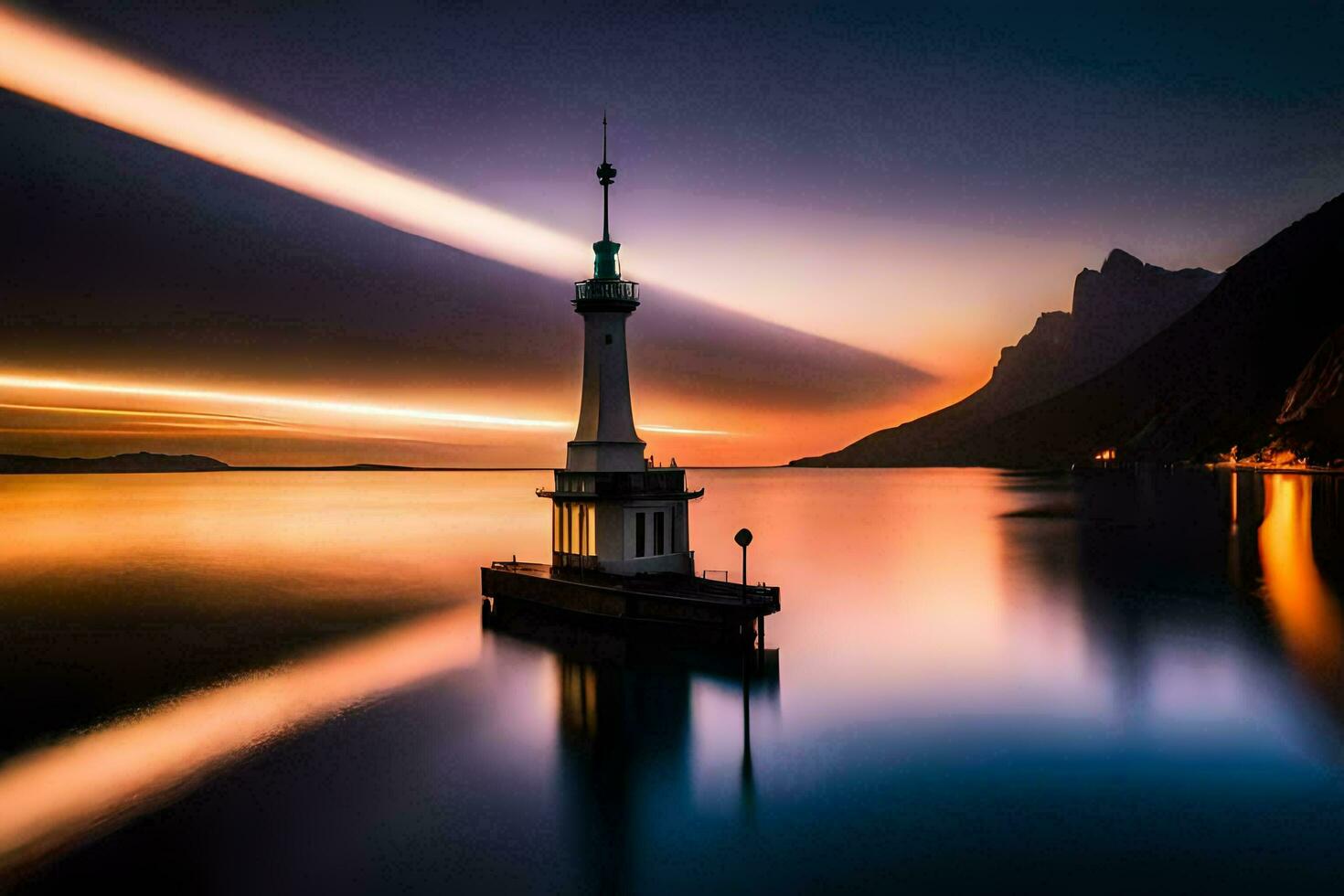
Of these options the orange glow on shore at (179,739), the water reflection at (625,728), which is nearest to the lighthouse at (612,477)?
the water reflection at (625,728)

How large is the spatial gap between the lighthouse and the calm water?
3.69m

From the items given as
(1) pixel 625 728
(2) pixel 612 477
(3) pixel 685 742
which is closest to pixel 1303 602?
(2) pixel 612 477

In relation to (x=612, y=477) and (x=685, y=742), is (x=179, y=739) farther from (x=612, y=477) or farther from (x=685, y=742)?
(x=612, y=477)

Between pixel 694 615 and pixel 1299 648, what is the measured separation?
21788 millimetres

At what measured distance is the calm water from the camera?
1419 centimetres

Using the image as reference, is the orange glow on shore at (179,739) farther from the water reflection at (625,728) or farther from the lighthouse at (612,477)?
the lighthouse at (612,477)

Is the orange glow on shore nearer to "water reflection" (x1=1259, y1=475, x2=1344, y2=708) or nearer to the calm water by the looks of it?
the calm water

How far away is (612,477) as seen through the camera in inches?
1152

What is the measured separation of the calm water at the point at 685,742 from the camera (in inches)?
559

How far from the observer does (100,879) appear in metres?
13.4

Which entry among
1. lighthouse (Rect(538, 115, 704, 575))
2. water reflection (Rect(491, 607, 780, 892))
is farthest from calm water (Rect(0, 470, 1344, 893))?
lighthouse (Rect(538, 115, 704, 575))

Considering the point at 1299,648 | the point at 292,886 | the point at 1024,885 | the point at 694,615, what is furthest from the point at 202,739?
the point at 1299,648

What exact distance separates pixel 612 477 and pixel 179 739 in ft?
47.4

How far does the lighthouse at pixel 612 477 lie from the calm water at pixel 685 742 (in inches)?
145
